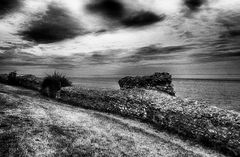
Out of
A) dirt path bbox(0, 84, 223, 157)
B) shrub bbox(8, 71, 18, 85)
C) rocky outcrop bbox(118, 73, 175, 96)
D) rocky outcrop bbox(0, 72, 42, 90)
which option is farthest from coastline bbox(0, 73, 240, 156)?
shrub bbox(8, 71, 18, 85)

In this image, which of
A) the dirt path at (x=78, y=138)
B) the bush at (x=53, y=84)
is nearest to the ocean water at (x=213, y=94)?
the dirt path at (x=78, y=138)

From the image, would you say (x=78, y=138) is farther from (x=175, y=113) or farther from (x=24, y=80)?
(x=24, y=80)

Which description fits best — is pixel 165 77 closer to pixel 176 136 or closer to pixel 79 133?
pixel 176 136

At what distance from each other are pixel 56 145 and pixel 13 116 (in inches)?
131

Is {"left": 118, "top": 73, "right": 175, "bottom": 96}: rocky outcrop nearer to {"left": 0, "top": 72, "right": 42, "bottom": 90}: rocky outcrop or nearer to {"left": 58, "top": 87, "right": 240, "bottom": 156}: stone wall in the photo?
{"left": 58, "top": 87, "right": 240, "bottom": 156}: stone wall

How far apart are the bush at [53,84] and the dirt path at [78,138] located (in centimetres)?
765

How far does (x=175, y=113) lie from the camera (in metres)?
9.16

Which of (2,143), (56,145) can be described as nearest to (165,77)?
(56,145)

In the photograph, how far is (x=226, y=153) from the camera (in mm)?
7008

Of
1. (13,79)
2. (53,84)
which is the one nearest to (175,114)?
(53,84)

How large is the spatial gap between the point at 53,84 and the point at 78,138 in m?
11.6

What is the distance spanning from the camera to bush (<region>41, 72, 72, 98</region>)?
17.4 m

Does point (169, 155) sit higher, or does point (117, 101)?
point (117, 101)

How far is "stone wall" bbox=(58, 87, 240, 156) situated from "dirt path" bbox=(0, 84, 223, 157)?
0.56m
